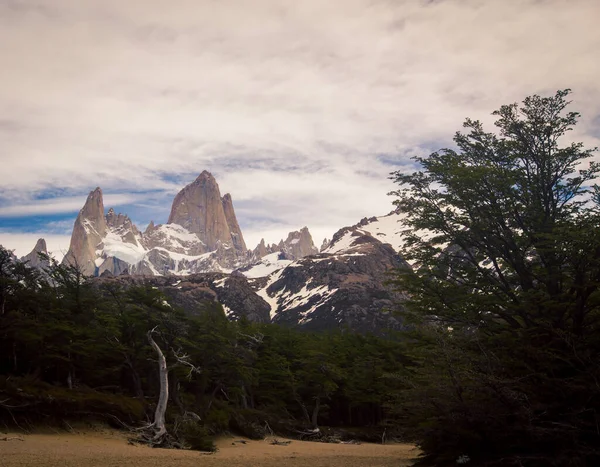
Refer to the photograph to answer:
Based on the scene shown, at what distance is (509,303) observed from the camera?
12914mm

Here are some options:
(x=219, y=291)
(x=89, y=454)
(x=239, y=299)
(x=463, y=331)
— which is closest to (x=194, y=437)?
(x=89, y=454)

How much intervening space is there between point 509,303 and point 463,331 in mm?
2210

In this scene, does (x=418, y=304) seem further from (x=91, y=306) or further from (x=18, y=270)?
(x=18, y=270)

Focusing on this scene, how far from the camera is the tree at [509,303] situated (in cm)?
952

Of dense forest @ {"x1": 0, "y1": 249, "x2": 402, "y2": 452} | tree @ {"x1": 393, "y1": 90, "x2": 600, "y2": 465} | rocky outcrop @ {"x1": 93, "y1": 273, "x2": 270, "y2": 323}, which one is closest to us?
tree @ {"x1": 393, "y1": 90, "x2": 600, "y2": 465}

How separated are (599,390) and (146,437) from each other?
15269 millimetres

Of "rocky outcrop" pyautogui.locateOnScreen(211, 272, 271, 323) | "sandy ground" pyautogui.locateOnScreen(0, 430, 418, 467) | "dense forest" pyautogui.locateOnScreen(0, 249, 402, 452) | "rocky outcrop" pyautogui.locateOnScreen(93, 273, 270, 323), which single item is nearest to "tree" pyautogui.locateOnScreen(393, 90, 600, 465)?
"dense forest" pyautogui.locateOnScreen(0, 249, 402, 452)

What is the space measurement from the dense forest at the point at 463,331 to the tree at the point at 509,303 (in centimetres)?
5

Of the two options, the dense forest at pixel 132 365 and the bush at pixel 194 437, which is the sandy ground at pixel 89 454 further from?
the bush at pixel 194 437

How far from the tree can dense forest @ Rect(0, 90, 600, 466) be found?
5 centimetres

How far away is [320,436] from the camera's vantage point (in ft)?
104

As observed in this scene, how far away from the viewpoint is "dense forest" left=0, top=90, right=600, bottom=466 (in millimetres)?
9836

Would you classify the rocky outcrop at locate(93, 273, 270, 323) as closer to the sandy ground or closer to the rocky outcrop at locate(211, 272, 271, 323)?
the rocky outcrop at locate(211, 272, 271, 323)

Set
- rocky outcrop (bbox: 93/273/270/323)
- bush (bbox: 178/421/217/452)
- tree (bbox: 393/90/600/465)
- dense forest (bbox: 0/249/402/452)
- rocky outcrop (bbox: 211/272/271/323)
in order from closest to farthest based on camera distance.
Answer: tree (bbox: 393/90/600/465)
bush (bbox: 178/421/217/452)
dense forest (bbox: 0/249/402/452)
rocky outcrop (bbox: 93/273/270/323)
rocky outcrop (bbox: 211/272/271/323)
